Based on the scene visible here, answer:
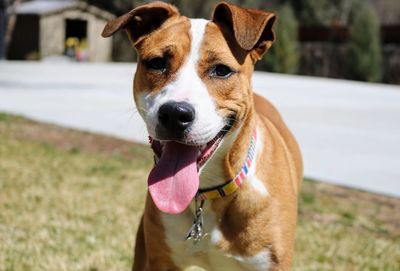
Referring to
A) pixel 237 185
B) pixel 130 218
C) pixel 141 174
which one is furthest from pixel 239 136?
pixel 141 174

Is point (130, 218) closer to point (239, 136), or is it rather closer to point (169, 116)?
point (239, 136)

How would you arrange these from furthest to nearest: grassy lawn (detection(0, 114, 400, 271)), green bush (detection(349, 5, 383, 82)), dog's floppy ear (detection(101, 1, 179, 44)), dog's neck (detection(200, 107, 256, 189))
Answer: green bush (detection(349, 5, 383, 82)) < grassy lawn (detection(0, 114, 400, 271)) < dog's floppy ear (detection(101, 1, 179, 44)) < dog's neck (detection(200, 107, 256, 189))

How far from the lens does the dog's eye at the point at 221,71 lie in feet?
11.1

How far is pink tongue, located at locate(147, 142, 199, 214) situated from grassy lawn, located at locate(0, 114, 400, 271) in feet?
5.50

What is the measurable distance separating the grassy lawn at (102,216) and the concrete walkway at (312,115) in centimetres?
73

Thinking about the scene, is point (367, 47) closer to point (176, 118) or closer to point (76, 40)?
point (76, 40)

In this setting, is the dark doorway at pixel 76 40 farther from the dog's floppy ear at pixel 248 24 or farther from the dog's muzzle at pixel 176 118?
the dog's muzzle at pixel 176 118

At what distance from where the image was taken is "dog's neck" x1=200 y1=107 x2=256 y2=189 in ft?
11.6

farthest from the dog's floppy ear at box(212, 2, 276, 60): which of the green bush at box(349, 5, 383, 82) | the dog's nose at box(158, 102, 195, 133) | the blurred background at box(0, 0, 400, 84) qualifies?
the green bush at box(349, 5, 383, 82)

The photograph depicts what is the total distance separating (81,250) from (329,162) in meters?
4.34

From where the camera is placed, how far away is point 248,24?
3488 millimetres

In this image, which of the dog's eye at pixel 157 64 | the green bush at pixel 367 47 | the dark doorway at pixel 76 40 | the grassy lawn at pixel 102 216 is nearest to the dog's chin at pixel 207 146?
the dog's eye at pixel 157 64

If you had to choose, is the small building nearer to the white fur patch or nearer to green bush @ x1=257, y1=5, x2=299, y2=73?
green bush @ x1=257, y1=5, x2=299, y2=73

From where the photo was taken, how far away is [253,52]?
3.73 meters
